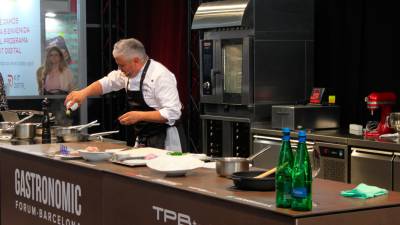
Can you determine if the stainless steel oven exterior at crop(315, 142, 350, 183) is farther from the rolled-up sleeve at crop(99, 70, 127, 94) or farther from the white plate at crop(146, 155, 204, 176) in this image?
the white plate at crop(146, 155, 204, 176)

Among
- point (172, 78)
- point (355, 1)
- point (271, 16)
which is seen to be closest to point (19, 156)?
point (172, 78)

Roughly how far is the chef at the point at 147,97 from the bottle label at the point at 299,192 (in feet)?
8.63

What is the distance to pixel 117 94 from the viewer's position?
10008 mm

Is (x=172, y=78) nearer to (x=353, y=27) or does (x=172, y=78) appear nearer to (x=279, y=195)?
(x=353, y=27)

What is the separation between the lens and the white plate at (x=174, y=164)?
3701mm

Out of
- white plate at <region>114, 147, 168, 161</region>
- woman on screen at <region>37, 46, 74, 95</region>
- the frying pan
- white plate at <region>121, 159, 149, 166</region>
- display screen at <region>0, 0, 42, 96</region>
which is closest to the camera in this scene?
the frying pan

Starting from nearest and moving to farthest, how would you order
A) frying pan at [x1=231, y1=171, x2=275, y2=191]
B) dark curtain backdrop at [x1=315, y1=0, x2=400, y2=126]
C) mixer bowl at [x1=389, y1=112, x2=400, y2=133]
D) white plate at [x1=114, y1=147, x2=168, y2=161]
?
1. frying pan at [x1=231, y1=171, x2=275, y2=191]
2. white plate at [x1=114, y1=147, x2=168, y2=161]
3. mixer bowl at [x1=389, y1=112, x2=400, y2=133]
4. dark curtain backdrop at [x1=315, y1=0, x2=400, y2=126]

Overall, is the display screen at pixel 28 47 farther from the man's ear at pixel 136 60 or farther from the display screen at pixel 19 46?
the man's ear at pixel 136 60

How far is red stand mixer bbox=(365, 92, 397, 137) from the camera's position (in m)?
5.94

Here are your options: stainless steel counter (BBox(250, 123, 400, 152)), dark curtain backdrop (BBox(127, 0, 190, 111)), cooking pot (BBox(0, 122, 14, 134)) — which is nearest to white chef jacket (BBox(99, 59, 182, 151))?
cooking pot (BBox(0, 122, 14, 134))

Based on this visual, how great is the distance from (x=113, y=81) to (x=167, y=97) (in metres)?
0.73

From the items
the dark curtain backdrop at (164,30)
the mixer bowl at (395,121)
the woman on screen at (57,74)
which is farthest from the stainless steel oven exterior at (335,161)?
the woman on screen at (57,74)

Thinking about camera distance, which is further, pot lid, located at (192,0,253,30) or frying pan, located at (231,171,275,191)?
pot lid, located at (192,0,253,30)

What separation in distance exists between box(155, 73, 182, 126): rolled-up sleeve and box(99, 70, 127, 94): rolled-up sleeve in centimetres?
57
